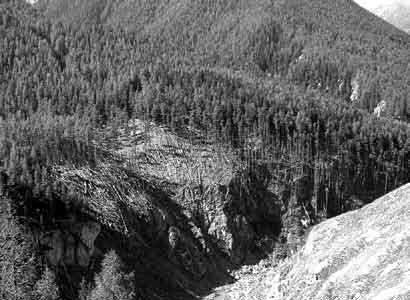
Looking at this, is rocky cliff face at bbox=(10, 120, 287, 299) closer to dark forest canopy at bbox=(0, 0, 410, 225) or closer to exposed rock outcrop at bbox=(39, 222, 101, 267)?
exposed rock outcrop at bbox=(39, 222, 101, 267)

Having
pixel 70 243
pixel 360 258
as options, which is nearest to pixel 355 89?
pixel 70 243

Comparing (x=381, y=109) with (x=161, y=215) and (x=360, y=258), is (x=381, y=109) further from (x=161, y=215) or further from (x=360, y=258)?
(x=360, y=258)

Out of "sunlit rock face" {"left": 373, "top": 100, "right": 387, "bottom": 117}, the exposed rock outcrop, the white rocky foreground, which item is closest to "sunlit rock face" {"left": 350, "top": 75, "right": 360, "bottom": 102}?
"sunlit rock face" {"left": 373, "top": 100, "right": 387, "bottom": 117}

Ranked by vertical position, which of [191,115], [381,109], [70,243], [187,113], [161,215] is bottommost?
[70,243]

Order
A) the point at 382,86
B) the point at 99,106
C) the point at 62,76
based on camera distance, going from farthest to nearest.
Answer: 1. the point at 382,86
2. the point at 62,76
3. the point at 99,106

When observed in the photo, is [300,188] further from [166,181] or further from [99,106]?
[99,106]

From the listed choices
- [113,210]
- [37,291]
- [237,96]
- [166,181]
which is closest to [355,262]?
[37,291]

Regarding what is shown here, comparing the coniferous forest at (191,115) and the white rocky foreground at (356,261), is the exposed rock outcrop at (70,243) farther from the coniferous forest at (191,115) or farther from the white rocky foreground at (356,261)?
the white rocky foreground at (356,261)

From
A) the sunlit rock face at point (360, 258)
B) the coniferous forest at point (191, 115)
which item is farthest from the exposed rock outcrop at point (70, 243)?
the sunlit rock face at point (360, 258)
